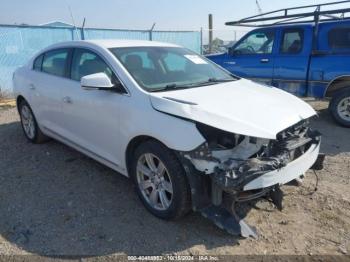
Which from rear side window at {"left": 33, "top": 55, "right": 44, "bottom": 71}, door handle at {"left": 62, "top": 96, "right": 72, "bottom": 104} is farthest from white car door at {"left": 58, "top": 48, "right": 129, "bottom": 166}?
rear side window at {"left": 33, "top": 55, "right": 44, "bottom": 71}

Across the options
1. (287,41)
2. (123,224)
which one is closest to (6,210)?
(123,224)

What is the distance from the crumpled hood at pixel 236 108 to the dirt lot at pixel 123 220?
3.22 ft

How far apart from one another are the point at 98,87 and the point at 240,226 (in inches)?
77.4

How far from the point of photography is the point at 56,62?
512 centimetres

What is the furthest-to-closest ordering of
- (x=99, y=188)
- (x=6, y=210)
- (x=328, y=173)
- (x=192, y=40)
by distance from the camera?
(x=192, y=40), (x=328, y=173), (x=99, y=188), (x=6, y=210)

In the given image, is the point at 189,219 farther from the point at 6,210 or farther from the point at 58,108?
the point at 58,108

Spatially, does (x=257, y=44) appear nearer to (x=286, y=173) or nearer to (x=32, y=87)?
(x=32, y=87)

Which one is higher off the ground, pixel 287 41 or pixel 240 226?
pixel 287 41

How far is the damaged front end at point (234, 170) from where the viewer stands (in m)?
2.95

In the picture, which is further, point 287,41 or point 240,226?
point 287,41

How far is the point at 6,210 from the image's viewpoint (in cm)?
388

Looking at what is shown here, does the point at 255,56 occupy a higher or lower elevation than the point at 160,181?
higher

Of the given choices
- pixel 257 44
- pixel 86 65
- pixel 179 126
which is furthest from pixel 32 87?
pixel 257 44

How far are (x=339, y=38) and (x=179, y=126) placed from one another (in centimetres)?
544
